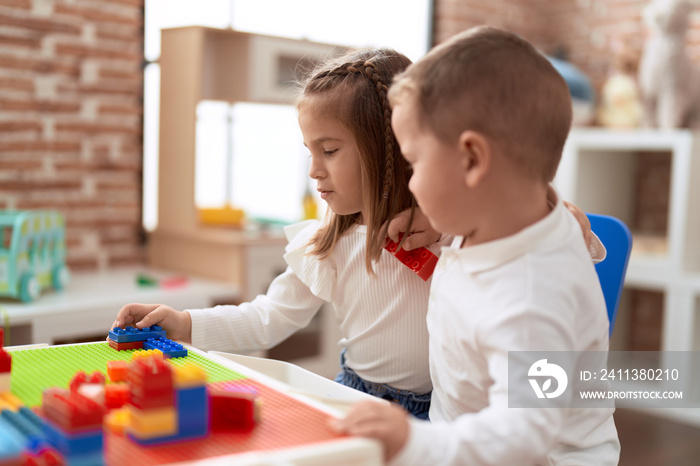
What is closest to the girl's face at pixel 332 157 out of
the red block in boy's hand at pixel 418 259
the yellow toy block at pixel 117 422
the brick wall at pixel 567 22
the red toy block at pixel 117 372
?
the red block in boy's hand at pixel 418 259

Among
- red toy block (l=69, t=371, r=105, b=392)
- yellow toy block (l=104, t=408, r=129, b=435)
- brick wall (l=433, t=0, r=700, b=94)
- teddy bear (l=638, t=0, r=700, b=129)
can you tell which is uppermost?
brick wall (l=433, t=0, r=700, b=94)

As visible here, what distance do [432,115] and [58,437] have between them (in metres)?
0.52

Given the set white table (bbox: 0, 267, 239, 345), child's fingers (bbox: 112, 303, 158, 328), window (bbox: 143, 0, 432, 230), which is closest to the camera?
child's fingers (bbox: 112, 303, 158, 328)

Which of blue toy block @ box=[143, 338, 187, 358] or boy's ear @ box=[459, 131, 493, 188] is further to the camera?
blue toy block @ box=[143, 338, 187, 358]

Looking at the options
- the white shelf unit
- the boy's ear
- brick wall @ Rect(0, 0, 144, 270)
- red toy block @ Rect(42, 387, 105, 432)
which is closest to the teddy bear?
the white shelf unit

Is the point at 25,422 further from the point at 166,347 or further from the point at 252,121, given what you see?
the point at 252,121

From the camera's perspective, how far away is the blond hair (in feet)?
2.63

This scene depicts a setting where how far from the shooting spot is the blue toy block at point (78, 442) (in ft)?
2.00

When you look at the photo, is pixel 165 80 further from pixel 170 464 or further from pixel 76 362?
pixel 170 464

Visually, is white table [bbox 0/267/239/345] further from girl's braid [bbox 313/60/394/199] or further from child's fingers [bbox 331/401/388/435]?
child's fingers [bbox 331/401/388/435]

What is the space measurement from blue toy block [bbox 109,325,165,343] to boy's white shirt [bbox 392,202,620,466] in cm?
42

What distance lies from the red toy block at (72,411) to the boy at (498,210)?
1.11ft

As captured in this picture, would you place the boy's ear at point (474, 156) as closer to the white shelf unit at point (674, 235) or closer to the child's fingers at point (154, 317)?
the child's fingers at point (154, 317)

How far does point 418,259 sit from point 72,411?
63cm
